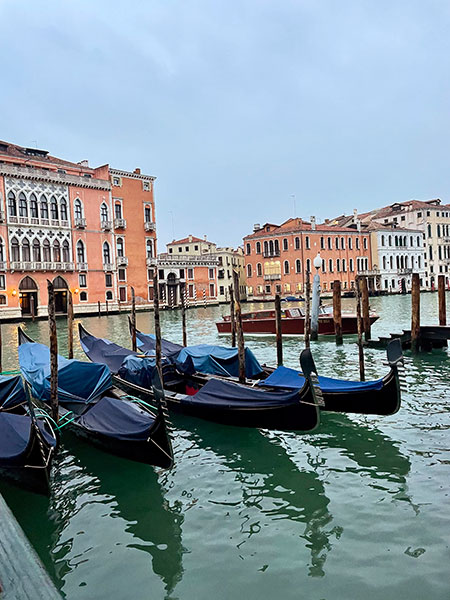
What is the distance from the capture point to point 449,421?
5.46 meters

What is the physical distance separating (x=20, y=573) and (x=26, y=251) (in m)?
25.5

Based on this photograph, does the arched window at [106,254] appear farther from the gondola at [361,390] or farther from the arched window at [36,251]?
the gondola at [361,390]

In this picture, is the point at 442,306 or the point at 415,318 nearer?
the point at 415,318

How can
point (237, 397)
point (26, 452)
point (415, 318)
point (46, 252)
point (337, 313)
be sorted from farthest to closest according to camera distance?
point (46, 252)
point (337, 313)
point (415, 318)
point (237, 397)
point (26, 452)

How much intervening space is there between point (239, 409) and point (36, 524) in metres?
2.26

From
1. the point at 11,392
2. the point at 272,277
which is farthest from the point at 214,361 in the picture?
the point at 272,277

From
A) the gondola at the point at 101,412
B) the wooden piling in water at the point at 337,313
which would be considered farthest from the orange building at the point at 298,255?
the gondola at the point at 101,412

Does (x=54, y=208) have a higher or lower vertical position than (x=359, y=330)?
higher

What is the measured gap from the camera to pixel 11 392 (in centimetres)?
569

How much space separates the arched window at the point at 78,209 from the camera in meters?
27.3

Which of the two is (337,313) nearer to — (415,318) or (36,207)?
(415,318)

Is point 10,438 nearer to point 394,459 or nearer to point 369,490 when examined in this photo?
point 369,490

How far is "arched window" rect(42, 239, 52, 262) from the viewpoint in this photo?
26.1m

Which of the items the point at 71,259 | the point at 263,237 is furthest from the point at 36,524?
the point at 263,237
